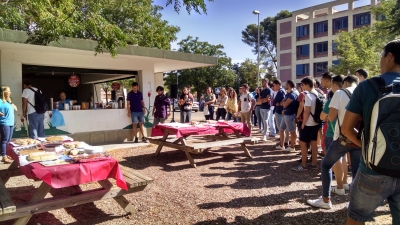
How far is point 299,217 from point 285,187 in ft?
4.06

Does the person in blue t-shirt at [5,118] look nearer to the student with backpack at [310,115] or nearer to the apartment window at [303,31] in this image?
the student with backpack at [310,115]

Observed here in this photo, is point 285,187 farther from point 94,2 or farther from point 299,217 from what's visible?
point 94,2

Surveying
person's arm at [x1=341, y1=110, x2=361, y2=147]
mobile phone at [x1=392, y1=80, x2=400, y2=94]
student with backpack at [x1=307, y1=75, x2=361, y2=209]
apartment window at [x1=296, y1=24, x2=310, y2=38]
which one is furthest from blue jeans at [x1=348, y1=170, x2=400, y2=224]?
apartment window at [x1=296, y1=24, x2=310, y2=38]

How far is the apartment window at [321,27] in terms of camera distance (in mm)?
42697

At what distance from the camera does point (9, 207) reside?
2889mm

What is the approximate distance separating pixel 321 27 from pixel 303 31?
2649 mm

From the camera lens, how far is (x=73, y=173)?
328 cm

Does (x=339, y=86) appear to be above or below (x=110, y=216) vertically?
above

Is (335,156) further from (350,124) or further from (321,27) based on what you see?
(321,27)

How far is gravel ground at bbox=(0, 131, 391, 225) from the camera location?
12.3 feet

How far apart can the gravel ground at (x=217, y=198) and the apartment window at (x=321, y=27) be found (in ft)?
135

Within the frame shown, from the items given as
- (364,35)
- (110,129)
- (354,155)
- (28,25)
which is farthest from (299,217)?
(364,35)

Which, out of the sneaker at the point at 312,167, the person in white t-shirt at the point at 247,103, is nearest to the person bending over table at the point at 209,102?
the person in white t-shirt at the point at 247,103

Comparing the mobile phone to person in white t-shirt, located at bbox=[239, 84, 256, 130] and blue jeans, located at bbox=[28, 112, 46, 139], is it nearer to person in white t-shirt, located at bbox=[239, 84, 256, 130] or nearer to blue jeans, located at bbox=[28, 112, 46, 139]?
blue jeans, located at bbox=[28, 112, 46, 139]
